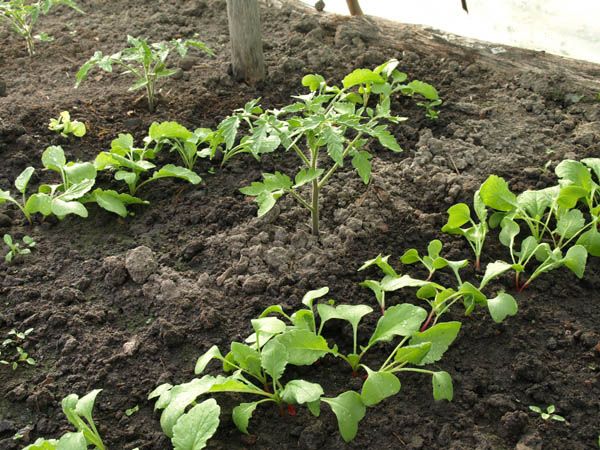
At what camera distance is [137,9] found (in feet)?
14.9

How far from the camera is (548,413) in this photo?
2133mm

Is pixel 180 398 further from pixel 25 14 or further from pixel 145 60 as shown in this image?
pixel 25 14

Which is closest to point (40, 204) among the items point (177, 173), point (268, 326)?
point (177, 173)

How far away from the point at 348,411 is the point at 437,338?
1.23ft

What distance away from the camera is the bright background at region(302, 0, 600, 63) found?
430 cm

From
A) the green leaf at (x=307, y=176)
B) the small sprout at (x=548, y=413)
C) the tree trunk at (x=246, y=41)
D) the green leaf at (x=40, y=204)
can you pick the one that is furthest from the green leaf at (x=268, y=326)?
the tree trunk at (x=246, y=41)

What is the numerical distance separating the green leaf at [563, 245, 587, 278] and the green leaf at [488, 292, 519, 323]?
1.00 ft

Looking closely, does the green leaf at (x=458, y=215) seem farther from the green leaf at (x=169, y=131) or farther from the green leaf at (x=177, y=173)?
the green leaf at (x=169, y=131)

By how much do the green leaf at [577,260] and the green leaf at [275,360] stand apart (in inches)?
41.1

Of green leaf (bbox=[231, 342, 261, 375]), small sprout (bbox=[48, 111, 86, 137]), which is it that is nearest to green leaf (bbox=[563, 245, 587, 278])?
green leaf (bbox=[231, 342, 261, 375])

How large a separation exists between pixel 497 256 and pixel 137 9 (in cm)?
288

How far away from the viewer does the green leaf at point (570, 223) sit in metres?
2.64

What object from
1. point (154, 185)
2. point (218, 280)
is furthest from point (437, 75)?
→ point (218, 280)

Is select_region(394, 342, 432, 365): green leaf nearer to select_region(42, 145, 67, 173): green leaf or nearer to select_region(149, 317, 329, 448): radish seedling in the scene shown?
select_region(149, 317, 329, 448): radish seedling
